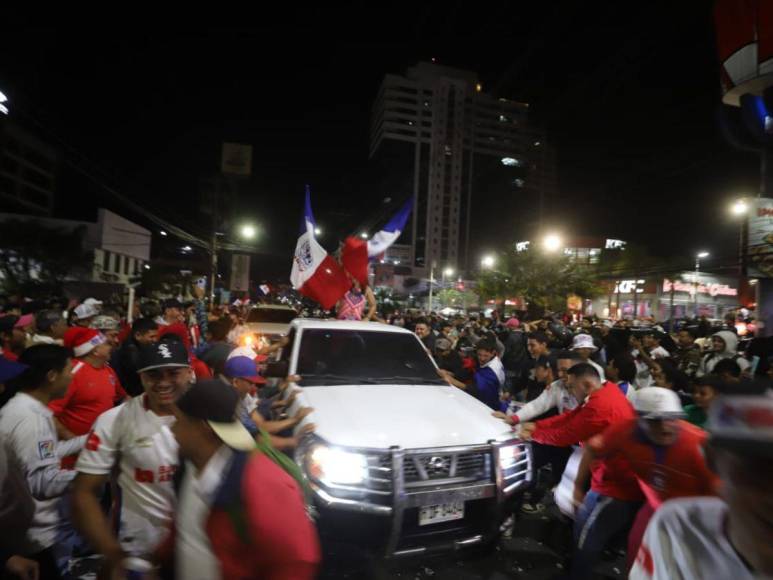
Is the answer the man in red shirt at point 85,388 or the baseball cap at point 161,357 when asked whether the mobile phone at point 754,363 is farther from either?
the man in red shirt at point 85,388

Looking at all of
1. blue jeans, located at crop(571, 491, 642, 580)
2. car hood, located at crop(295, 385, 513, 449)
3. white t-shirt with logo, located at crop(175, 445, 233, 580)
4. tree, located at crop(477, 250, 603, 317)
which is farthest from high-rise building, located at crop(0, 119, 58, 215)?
blue jeans, located at crop(571, 491, 642, 580)

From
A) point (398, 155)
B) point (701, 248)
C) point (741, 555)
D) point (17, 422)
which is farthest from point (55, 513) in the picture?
point (398, 155)

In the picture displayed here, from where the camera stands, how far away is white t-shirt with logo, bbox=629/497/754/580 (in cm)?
110

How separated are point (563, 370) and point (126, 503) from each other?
157 inches

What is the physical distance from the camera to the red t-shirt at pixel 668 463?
7.54ft

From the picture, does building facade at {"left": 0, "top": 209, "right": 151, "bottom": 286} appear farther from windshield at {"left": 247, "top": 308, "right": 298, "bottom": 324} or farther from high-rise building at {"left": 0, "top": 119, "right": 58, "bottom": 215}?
high-rise building at {"left": 0, "top": 119, "right": 58, "bottom": 215}

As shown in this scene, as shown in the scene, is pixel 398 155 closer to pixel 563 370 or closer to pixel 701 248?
pixel 701 248

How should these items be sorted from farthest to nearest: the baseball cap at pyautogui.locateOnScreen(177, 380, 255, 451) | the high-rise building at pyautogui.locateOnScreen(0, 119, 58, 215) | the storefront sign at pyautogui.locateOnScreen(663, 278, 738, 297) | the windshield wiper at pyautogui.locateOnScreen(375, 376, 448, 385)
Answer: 1. the high-rise building at pyautogui.locateOnScreen(0, 119, 58, 215)
2. the storefront sign at pyautogui.locateOnScreen(663, 278, 738, 297)
3. the windshield wiper at pyautogui.locateOnScreen(375, 376, 448, 385)
4. the baseball cap at pyautogui.locateOnScreen(177, 380, 255, 451)

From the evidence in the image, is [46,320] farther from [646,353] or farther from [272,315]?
[646,353]

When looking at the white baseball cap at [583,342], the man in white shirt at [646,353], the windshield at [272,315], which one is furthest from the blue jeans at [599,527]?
the windshield at [272,315]

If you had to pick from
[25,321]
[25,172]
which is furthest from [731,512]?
[25,172]

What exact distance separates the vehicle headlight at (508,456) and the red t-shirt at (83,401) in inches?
130

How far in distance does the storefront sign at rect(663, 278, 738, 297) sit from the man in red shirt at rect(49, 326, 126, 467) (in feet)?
151

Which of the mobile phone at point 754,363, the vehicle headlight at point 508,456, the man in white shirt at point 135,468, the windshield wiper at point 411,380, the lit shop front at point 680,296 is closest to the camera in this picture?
the man in white shirt at point 135,468
